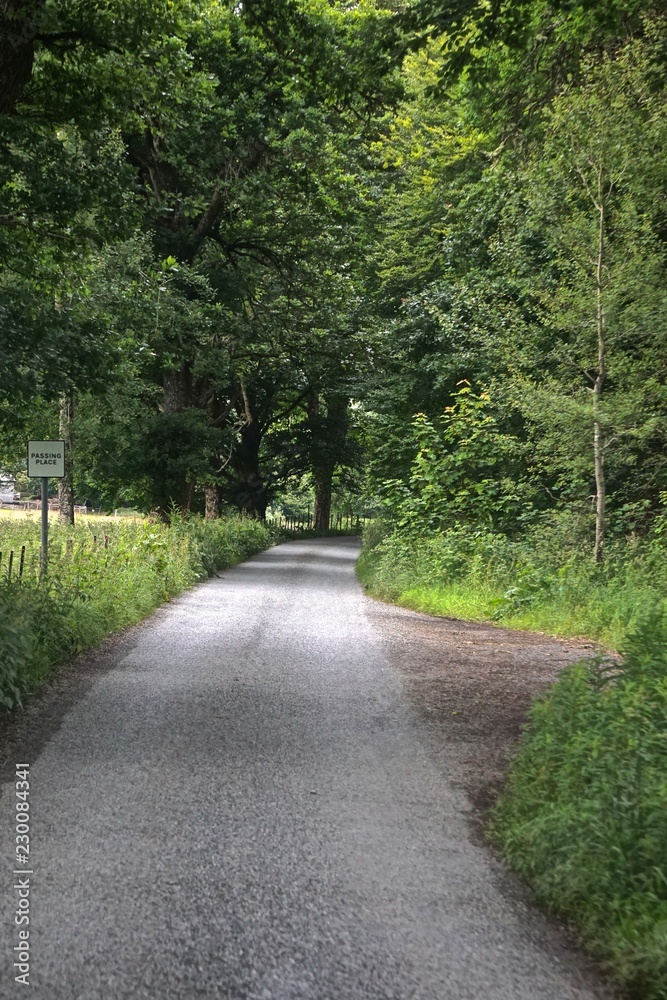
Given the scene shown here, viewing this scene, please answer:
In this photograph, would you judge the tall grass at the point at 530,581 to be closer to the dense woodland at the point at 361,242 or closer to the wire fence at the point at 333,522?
the dense woodland at the point at 361,242

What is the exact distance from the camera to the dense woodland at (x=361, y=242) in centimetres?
918

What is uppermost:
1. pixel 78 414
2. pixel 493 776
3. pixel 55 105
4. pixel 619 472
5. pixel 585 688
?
pixel 55 105

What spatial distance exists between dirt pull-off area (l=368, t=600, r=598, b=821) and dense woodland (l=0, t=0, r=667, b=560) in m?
3.00

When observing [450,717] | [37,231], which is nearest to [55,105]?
[37,231]

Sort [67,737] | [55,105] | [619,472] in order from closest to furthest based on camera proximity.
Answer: [67,737]
[55,105]
[619,472]

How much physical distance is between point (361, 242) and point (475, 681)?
1670 cm

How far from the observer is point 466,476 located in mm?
17484

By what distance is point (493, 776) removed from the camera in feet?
19.1

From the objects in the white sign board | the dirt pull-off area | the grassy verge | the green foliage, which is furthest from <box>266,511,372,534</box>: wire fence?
Result: the green foliage

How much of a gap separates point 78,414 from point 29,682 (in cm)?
1419

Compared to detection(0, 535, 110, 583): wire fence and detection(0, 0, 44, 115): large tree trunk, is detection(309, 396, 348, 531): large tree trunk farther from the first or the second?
detection(0, 0, 44, 115): large tree trunk

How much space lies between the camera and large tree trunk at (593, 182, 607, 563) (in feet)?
42.2

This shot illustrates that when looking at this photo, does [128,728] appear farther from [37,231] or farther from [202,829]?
[37,231]

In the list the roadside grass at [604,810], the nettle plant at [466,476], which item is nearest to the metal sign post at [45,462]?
the nettle plant at [466,476]
